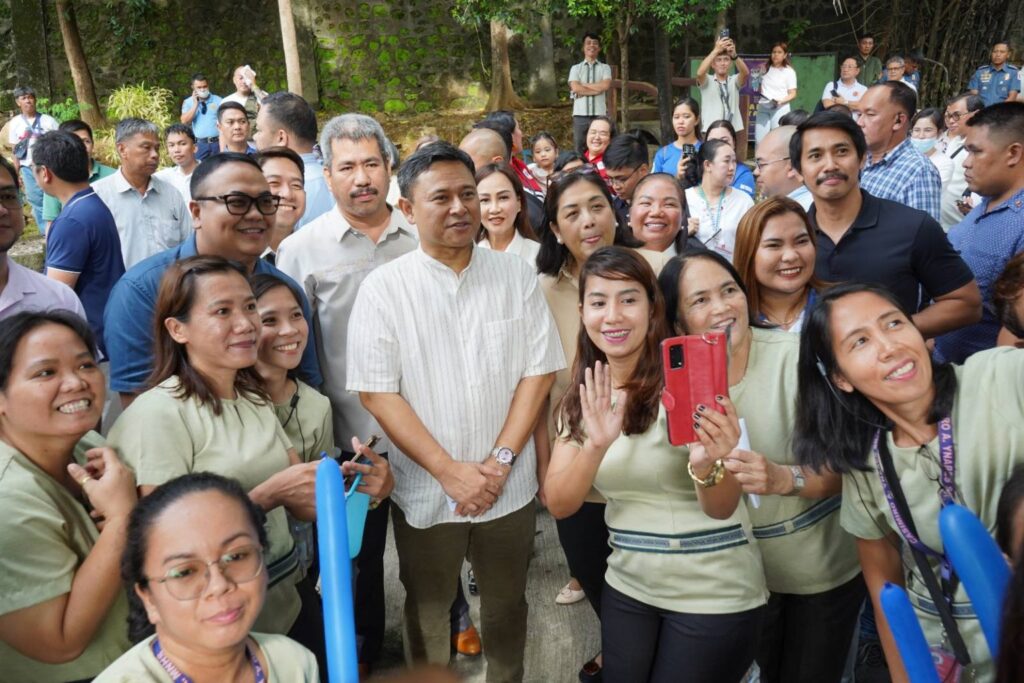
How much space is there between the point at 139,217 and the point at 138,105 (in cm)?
755

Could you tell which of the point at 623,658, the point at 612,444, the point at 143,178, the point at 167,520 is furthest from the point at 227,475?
the point at 143,178

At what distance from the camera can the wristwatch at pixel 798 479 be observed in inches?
79.4

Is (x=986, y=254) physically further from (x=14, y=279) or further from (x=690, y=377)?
(x=14, y=279)

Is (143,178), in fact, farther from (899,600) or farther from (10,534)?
(899,600)

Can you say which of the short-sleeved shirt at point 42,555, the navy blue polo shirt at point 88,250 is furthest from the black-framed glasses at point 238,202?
the navy blue polo shirt at point 88,250

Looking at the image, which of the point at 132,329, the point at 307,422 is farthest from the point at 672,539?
the point at 132,329

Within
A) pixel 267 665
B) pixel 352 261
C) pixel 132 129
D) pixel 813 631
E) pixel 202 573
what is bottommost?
pixel 813 631

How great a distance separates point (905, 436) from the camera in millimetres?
1829

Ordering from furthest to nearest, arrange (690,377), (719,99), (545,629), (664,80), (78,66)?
(78,66), (664,80), (719,99), (545,629), (690,377)

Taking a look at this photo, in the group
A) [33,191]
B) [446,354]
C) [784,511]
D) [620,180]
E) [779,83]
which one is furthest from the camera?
[779,83]

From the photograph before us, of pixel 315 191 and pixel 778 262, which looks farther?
pixel 315 191

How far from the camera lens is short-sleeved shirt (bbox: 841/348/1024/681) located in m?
1.68

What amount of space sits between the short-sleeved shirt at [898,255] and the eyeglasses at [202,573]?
2.13 metres

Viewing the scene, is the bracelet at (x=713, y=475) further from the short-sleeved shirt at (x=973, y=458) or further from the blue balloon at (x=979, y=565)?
the blue balloon at (x=979, y=565)
